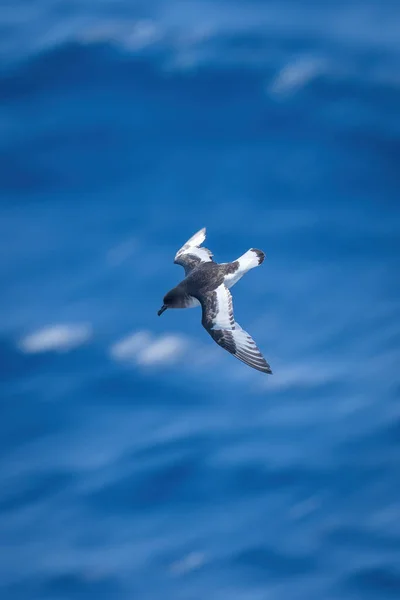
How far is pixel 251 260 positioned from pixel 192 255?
2004 mm

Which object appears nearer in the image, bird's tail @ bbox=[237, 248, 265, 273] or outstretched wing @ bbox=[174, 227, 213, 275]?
bird's tail @ bbox=[237, 248, 265, 273]

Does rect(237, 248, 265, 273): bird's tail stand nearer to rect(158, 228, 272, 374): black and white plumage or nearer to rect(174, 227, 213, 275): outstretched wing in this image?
rect(158, 228, 272, 374): black and white plumage

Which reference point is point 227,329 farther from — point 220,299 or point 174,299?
point 174,299

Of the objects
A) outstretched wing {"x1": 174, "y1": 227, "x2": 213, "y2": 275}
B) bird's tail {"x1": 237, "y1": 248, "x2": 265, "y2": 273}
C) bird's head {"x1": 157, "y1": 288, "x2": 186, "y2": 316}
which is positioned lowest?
bird's head {"x1": 157, "y1": 288, "x2": 186, "y2": 316}

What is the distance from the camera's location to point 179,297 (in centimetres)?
2172

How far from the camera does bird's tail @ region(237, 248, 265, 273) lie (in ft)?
71.2

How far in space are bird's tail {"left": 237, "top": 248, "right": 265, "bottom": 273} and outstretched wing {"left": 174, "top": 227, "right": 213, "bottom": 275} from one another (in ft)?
4.62

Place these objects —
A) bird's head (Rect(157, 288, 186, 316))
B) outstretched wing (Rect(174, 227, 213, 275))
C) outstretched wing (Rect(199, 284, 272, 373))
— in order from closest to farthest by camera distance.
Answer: outstretched wing (Rect(199, 284, 272, 373)) → bird's head (Rect(157, 288, 186, 316)) → outstretched wing (Rect(174, 227, 213, 275))

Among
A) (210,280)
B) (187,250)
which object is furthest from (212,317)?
(187,250)

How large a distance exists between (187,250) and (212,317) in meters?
2.90

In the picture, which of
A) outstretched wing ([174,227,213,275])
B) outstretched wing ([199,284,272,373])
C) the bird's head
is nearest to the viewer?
outstretched wing ([199,284,272,373])

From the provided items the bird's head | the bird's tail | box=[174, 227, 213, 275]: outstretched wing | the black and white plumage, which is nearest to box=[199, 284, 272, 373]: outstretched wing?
the black and white plumage

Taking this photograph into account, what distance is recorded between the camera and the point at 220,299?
69.7ft

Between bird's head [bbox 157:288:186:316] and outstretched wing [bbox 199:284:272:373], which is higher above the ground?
bird's head [bbox 157:288:186:316]
